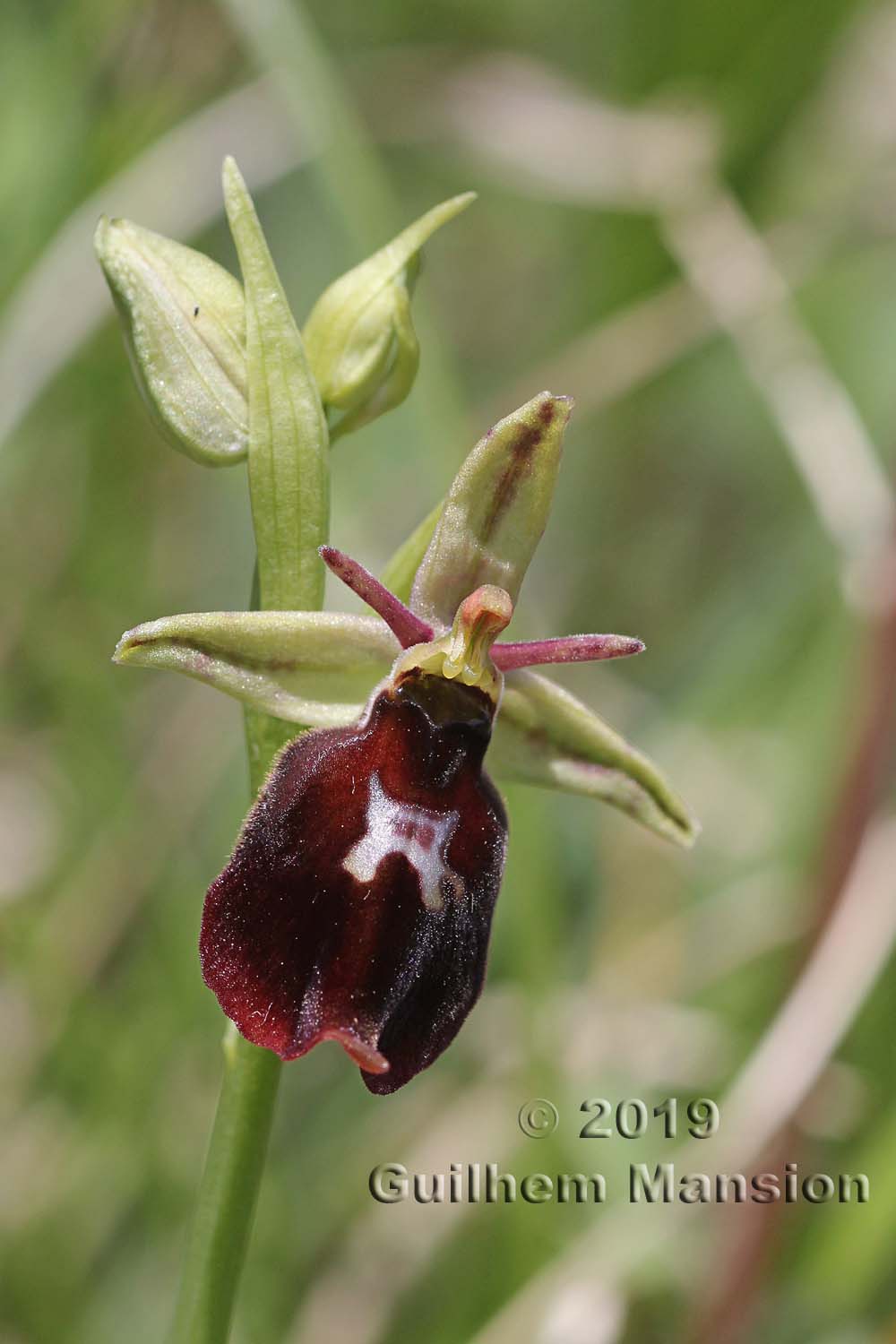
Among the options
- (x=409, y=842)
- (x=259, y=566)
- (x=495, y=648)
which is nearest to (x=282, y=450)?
(x=259, y=566)

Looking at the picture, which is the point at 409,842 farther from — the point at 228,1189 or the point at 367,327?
the point at 367,327

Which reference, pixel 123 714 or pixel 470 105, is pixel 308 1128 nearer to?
pixel 123 714

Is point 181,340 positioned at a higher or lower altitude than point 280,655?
higher

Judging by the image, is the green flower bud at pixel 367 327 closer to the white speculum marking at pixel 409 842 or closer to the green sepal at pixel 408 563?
the green sepal at pixel 408 563

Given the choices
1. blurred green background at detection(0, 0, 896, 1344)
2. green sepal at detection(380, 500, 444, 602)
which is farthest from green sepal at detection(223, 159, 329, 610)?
blurred green background at detection(0, 0, 896, 1344)

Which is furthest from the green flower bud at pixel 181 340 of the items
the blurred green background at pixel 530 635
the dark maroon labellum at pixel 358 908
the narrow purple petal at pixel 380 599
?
the blurred green background at pixel 530 635
